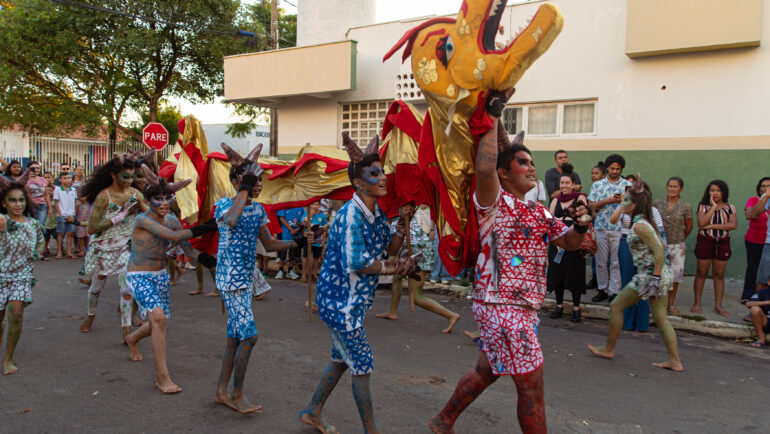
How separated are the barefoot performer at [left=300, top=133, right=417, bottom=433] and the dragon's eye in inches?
31.9

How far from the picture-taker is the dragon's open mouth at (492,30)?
2.79 m

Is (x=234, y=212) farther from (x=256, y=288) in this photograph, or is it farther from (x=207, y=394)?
(x=207, y=394)

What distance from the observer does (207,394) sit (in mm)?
4578

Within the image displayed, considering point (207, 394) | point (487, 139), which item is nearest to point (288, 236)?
point (207, 394)

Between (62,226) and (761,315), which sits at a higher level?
(62,226)

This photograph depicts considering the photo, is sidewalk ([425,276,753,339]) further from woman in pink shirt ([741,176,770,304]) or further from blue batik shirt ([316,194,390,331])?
blue batik shirt ([316,194,390,331])

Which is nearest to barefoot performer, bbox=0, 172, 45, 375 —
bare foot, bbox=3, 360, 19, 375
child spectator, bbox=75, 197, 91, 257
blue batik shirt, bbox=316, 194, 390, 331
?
bare foot, bbox=3, 360, 19, 375

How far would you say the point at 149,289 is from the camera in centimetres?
481

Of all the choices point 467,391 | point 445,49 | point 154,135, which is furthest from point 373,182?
point 154,135

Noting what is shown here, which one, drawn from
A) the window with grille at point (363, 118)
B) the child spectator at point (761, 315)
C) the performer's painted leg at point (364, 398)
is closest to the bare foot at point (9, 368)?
the performer's painted leg at point (364, 398)

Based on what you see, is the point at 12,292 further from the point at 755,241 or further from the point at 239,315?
the point at 755,241

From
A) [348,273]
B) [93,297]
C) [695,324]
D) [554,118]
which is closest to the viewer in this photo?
[348,273]

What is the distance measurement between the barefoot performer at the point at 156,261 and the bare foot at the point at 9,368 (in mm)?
1042

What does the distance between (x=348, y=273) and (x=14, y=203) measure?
3738 millimetres
